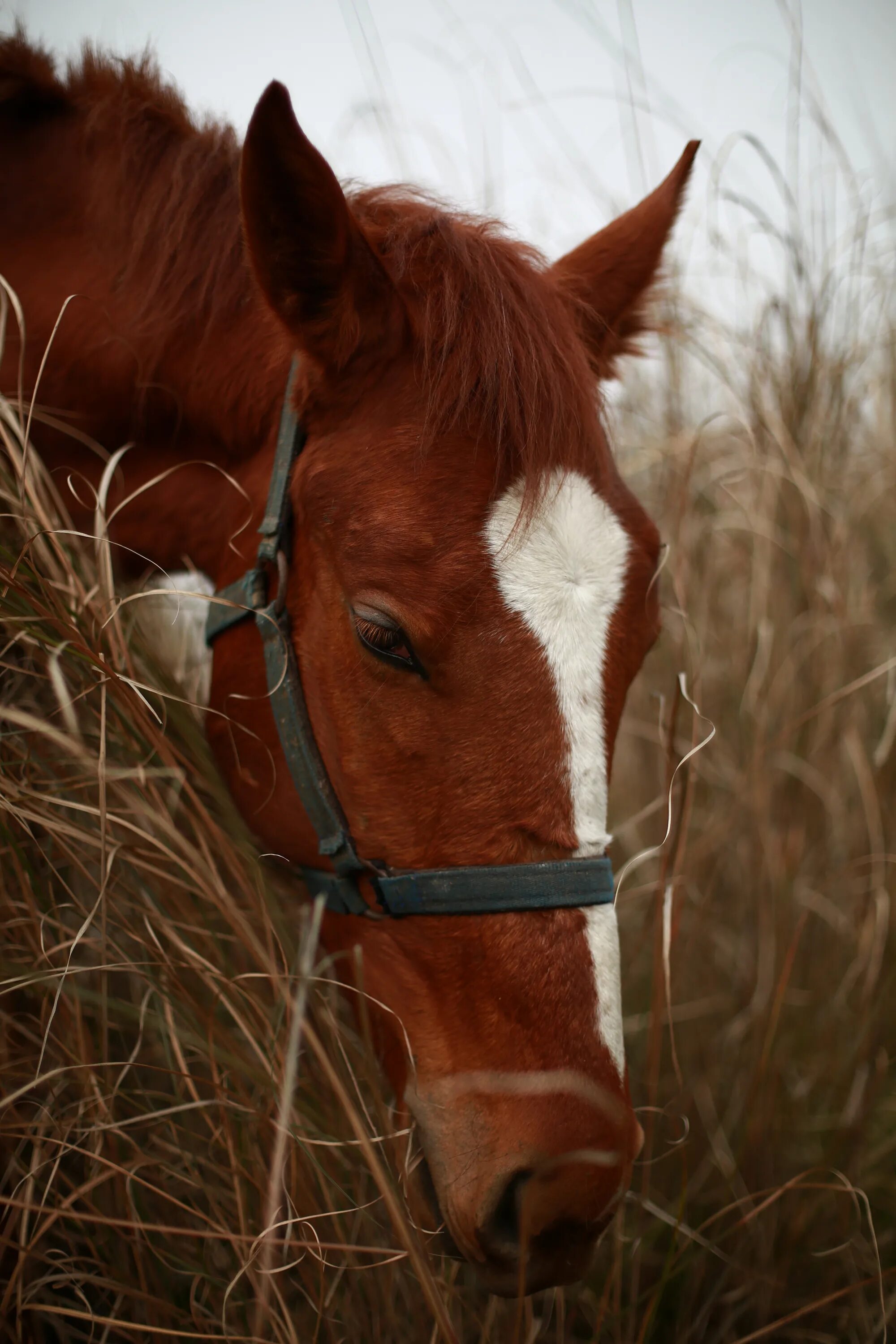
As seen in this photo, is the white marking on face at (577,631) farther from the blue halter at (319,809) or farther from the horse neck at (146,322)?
the horse neck at (146,322)

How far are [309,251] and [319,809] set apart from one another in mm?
993

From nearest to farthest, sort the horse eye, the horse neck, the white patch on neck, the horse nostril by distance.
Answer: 1. the horse nostril
2. the horse eye
3. the horse neck
4. the white patch on neck

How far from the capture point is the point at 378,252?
1460 mm

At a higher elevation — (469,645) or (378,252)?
(378,252)

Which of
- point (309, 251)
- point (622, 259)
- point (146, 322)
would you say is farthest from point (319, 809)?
point (622, 259)

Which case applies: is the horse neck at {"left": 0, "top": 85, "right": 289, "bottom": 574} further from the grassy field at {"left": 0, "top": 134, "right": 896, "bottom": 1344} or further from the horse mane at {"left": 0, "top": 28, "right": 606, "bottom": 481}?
the grassy field at {"left": 0, "top": 134, "right": 896, "bottom": 1344}

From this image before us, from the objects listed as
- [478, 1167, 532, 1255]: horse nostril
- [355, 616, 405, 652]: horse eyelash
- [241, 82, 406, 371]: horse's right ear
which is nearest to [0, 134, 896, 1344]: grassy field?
[478, 1167, 532, 1255]: horse nostril

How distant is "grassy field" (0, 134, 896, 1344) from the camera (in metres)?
1.47

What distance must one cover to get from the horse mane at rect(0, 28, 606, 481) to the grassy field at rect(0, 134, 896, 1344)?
1.61 ft

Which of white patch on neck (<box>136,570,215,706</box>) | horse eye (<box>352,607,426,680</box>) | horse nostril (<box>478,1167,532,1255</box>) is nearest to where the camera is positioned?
horse nostril (<box>478,1167,532,1255</box>)

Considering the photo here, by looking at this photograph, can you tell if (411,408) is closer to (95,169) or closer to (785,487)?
(95,169)

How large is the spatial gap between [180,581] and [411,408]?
65.4 inches

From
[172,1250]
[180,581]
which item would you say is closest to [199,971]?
[172,1250]

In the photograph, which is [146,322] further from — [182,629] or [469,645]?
[182,629]
